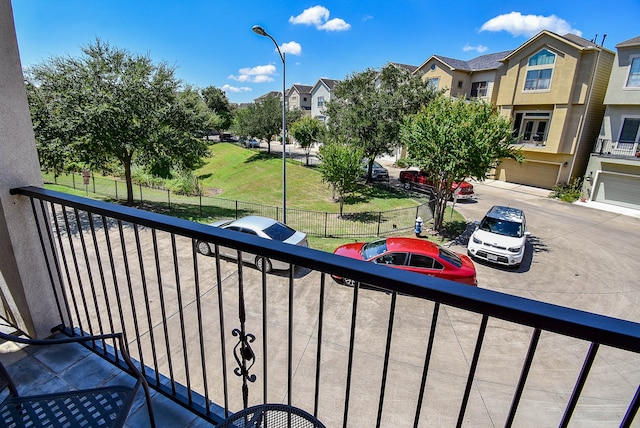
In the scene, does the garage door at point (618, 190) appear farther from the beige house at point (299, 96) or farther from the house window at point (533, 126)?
the beige house at point (299, 96)

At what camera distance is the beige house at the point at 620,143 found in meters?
18.1

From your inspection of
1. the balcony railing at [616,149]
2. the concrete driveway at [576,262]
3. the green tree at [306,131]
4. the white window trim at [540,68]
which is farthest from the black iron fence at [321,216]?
the green tree at [306,131]

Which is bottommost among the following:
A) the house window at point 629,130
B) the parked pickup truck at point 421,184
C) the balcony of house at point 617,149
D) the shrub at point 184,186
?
the shrub at point 184,186

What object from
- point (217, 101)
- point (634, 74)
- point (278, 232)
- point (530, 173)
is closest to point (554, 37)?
point (634, 74)

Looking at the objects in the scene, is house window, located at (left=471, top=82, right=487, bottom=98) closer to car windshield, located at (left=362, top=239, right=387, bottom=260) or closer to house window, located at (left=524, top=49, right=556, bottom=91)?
house window, located at (left=524, top=49, right=556, bottom=91)

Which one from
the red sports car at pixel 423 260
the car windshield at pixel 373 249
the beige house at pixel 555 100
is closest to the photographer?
the red sports car at pixel 423 260

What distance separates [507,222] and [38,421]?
11.9 meters

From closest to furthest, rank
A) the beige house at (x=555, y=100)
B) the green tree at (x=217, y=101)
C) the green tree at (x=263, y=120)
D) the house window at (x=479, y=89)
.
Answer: the beige house at (x=555, y=100), the house window at (x=479, y=89), the green tree at (x=263, y=120), the green tree at (x=217, y=101)

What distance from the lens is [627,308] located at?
820 centimetres

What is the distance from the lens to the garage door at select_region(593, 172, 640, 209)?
59.5ft

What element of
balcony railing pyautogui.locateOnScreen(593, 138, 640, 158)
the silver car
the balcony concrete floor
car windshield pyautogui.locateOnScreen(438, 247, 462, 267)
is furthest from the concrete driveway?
the balcony concrete floor

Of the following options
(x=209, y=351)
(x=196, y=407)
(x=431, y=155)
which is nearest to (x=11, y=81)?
(x=196, y=407)

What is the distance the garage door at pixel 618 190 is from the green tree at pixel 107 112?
2237 centimetres

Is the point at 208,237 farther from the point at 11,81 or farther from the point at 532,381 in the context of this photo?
the point at 532,381
